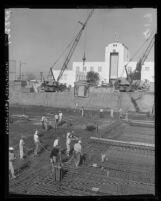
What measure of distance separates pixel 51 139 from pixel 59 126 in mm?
233

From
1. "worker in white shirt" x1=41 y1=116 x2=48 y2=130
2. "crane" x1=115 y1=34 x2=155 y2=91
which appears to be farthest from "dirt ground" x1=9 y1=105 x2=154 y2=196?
"crane" x1=115 y1=34 x2=155 y2=91

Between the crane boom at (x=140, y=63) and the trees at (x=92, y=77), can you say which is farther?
the trees at (x=92, y=77)

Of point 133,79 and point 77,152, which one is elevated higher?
point 133,79

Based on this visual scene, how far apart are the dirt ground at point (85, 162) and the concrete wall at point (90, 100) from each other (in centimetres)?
13

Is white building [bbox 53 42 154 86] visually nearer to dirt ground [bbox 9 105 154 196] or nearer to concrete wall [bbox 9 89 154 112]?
concrete wall [bbox 9 89 154 112]

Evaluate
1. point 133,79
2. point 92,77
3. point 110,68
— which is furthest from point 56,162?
point 133,79

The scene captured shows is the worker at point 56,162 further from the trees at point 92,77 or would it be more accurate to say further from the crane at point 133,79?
the crane at point 133,79

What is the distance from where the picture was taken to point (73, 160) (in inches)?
143

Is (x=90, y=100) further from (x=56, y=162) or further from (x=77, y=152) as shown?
(x=56, y=162)

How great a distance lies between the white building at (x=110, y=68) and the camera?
11.7 feet

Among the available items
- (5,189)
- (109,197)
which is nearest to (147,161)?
(109,197)

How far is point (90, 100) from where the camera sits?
4148 millimetres

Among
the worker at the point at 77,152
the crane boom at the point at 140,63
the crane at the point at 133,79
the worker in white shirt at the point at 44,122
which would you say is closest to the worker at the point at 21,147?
the worker in white shirt at the point at 44,122

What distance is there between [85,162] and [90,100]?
109 cm
